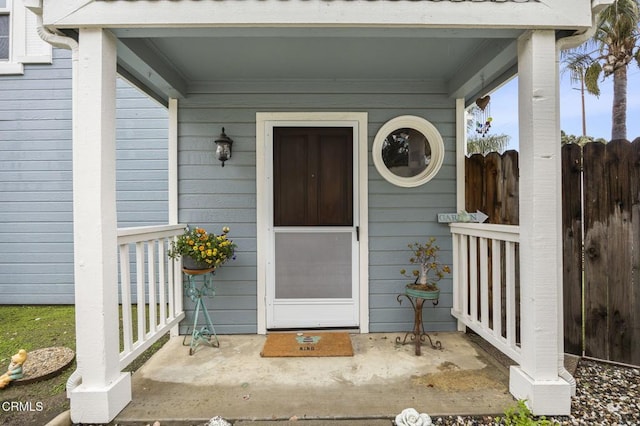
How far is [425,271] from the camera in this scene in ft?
9.17

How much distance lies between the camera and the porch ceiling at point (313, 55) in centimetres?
198

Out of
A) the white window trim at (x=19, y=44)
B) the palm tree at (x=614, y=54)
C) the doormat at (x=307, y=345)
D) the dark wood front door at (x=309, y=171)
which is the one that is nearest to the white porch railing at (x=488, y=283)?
the doormat at (x=307, y=345)

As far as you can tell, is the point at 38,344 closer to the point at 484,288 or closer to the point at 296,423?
the point at 296,423

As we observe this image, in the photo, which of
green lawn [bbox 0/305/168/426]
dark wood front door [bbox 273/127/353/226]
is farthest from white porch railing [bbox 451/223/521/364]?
green lawn [bbox 0/305/168/426]

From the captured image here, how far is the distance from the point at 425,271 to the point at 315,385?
1.30 m

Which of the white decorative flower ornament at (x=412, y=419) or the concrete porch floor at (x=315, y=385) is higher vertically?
the white decorative flower ornament at (x=412, y=419)

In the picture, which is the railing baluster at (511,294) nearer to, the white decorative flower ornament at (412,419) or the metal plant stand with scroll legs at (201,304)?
the white decorative flower ornament at (412,419)

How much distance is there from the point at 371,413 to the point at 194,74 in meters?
2.93

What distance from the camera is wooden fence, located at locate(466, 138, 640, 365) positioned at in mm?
2254

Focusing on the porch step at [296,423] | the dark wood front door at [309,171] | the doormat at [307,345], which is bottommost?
the porch step at [296,423]

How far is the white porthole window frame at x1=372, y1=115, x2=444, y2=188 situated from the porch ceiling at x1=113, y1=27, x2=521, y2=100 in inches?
14.6

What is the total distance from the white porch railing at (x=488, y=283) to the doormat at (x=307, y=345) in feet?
3.50

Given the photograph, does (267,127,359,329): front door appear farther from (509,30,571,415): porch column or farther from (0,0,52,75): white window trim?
(0,0,52,75): white window trim

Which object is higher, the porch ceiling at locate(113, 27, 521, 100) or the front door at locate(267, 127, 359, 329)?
the porch ceiling at locate(113, 27, 521, 100)
